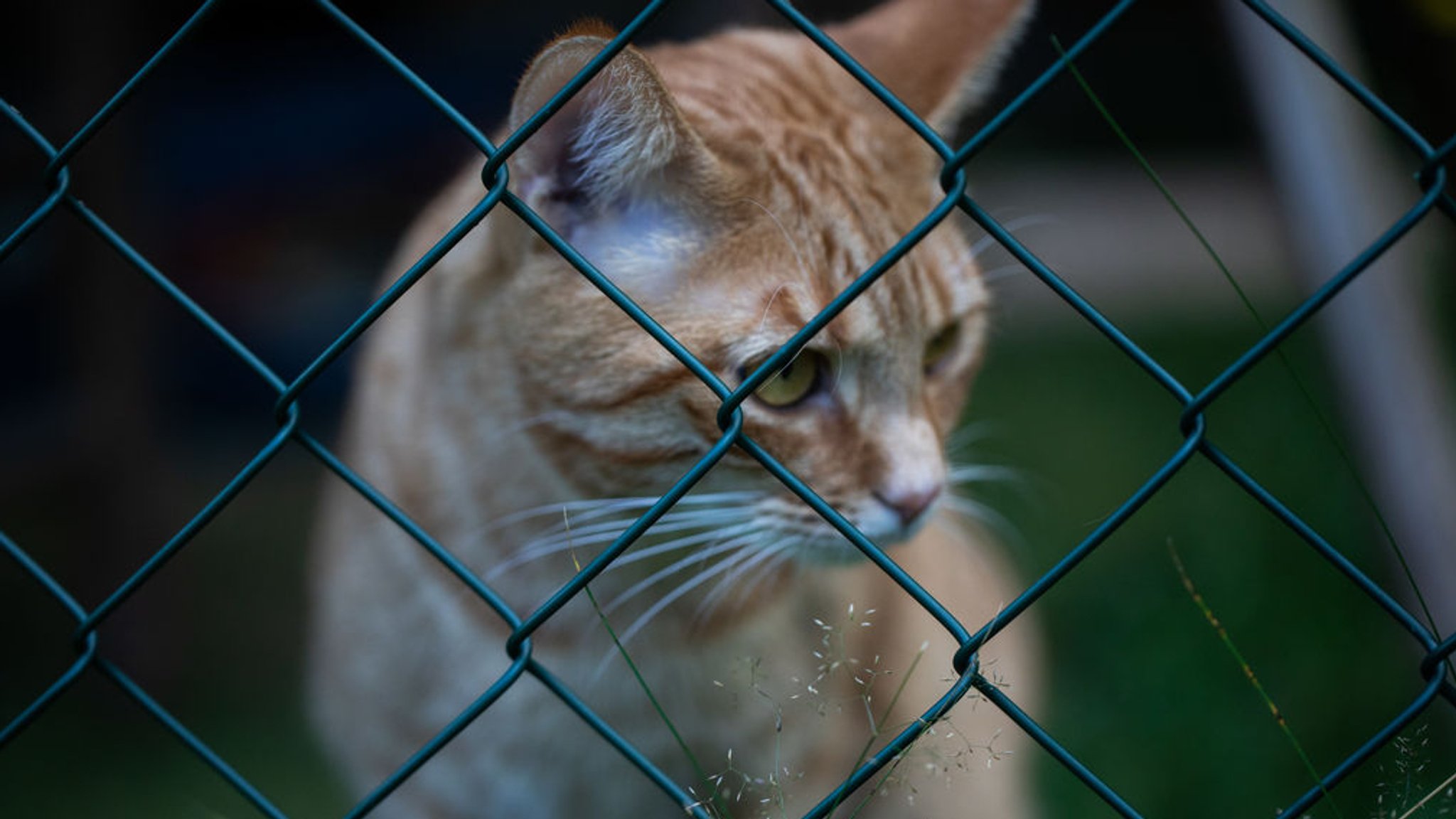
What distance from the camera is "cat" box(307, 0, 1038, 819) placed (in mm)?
1546

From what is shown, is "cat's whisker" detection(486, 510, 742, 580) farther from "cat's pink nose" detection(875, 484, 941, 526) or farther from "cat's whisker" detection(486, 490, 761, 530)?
"cat's pink nose" detection(875, 484, 941, 526)

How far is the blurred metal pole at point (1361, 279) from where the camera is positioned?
274 cm

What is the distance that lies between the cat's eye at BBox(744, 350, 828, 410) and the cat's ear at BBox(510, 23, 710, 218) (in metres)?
0.26

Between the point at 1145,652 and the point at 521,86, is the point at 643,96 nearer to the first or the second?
the point at 521,86

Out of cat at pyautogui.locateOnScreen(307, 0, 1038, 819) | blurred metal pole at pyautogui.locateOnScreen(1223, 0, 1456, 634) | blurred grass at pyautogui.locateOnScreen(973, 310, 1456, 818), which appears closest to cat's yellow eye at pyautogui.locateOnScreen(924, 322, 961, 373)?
cat at pyautogui.locateOnScreen(307, 0, 1038, 819)

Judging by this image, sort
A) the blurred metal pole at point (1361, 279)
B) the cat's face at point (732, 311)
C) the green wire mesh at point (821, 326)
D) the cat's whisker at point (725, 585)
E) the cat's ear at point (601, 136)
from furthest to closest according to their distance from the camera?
the blurred metal pole at point (1361, 279) < the cat's whisker at point (725, 585) < the cat's face at point (732, 311) < the cat's ear at point (601, 136) < the green wire mesh at point (821, 326)

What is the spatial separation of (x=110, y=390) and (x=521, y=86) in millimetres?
2618

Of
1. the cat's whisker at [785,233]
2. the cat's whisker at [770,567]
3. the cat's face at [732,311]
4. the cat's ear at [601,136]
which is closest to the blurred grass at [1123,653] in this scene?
the cat's whisker at [770,567]

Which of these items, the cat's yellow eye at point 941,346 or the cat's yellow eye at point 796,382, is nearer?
the cat's yellow eye at point 796,382

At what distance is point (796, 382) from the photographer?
5.02ft

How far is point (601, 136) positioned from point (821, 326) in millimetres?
519

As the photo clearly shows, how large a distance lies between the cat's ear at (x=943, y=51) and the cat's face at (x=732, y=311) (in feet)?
0.47

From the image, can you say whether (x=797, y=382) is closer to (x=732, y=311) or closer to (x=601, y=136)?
(x=732, y=311)

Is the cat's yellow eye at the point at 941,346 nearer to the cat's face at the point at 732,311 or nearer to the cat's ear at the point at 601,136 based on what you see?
the cat's face at the point at 732,311
